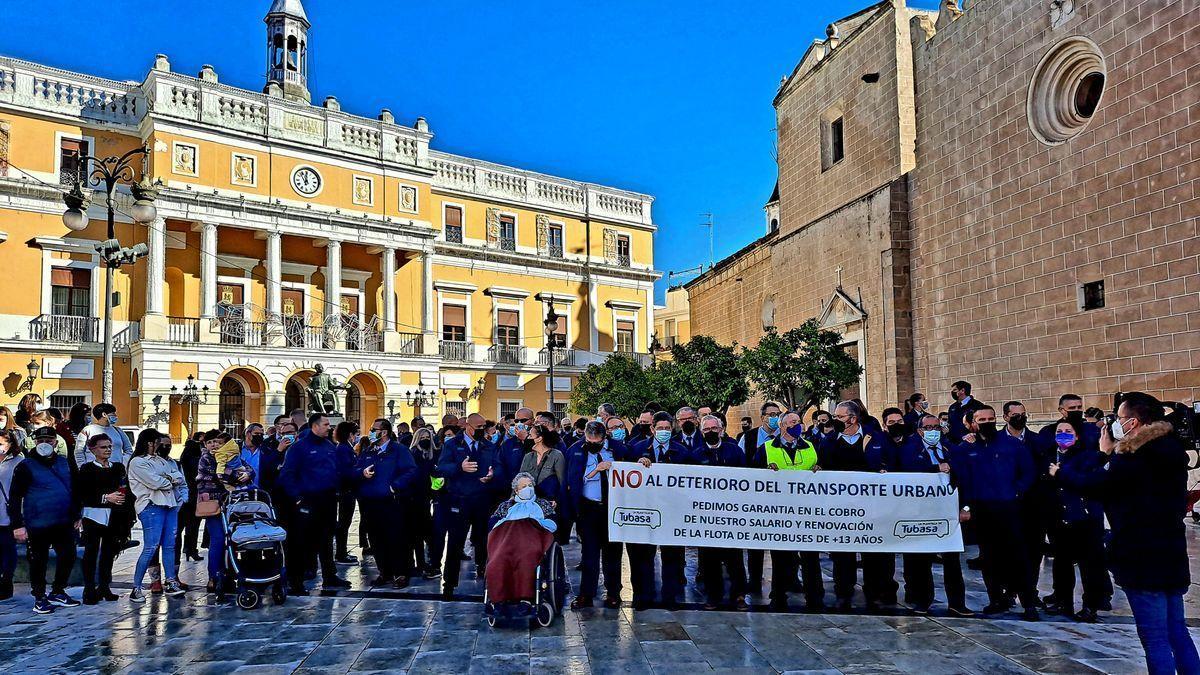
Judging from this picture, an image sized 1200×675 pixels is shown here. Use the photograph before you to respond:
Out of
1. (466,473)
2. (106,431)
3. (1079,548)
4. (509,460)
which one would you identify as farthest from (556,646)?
(106,431)

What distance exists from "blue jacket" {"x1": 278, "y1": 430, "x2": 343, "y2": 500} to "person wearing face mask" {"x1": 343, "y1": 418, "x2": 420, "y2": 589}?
0.35 m

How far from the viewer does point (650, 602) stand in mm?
7387

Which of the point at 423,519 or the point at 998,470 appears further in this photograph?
the point at 423,519

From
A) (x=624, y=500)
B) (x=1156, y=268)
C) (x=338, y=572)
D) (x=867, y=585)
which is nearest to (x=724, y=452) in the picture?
(x=624, y=500)

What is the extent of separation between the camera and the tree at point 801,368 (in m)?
17.4

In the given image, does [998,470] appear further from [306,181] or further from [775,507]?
[306,181]

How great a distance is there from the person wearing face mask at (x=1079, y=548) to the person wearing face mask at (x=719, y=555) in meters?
2.50

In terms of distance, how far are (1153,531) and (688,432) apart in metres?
4.29

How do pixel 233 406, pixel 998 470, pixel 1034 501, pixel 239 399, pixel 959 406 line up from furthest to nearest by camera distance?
pixel 239 399 < pixel 233 406 < pixel 959 406 < pixel 1034 501 < pixel 998 470

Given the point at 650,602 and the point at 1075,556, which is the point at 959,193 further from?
the point at 650,602

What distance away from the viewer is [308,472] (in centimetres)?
806

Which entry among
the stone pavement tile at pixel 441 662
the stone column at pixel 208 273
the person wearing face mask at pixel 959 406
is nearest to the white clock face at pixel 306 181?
the stone column at pixel 208 273

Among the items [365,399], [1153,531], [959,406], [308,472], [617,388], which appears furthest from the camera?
[365,399]

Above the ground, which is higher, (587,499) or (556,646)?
(587,499)
